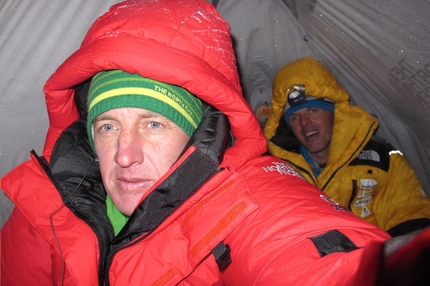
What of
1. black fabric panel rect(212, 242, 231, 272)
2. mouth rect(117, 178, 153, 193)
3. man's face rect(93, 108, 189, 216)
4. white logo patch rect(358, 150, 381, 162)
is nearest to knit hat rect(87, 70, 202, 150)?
man's face rect(93, 108, 189, 216)

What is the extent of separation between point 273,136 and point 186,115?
1.40 meters

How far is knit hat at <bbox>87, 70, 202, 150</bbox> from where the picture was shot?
85cm

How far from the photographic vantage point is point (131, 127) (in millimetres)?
868

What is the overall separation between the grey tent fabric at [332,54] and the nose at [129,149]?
1.97 feet

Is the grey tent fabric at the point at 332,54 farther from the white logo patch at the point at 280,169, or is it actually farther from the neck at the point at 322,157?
the white logo patch at the point at 280,169

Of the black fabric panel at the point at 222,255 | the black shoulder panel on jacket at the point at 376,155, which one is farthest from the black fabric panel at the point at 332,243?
the black shoulder panel on jacket at the point at 376,155

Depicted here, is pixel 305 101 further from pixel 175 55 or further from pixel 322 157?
pixel 175 55

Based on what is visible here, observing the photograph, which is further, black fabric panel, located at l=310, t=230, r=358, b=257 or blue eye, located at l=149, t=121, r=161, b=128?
blue eye, located at l=149, t=121, r=161, b=128

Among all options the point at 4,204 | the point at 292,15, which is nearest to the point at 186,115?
the point at 4,204

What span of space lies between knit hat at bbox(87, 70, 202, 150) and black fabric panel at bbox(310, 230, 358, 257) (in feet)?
1.50

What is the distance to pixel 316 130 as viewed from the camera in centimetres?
204

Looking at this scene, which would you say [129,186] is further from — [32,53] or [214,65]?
[32,53]

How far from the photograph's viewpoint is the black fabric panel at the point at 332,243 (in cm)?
56

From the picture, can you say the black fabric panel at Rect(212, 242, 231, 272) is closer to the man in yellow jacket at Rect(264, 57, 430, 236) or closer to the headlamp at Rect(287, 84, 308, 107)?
the man in yellow jacket at Rect(264, 57, 430, 236)
